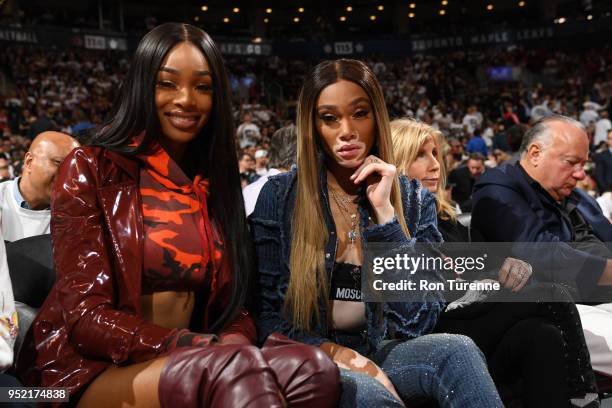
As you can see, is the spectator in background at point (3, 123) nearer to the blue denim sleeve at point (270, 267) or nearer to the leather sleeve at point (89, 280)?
the blue denim sleeve at point (270, 267)

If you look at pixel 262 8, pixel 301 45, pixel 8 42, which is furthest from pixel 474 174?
pixel 262 8

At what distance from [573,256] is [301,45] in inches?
791

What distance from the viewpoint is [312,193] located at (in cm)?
197

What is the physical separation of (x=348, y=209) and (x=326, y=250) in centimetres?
17

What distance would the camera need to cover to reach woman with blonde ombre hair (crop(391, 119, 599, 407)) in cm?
208

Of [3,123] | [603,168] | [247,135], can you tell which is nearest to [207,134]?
[603,168]

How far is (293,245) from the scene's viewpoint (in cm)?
193

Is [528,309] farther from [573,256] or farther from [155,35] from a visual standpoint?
[155,35]

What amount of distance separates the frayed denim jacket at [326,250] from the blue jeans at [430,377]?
0.08 meters

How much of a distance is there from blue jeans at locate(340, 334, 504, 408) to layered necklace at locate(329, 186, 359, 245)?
0.35m

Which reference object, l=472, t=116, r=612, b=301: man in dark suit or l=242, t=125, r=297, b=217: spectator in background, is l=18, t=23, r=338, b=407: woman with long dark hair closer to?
l=472, t=116, r=612, b=301: man in dark suit

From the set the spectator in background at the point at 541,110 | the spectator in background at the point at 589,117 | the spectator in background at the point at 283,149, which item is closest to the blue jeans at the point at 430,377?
the spectator in background at the point at 283,149

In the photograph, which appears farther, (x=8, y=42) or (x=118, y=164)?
(x=8, y=42)

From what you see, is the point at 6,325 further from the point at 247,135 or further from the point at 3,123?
the point at 3,123
